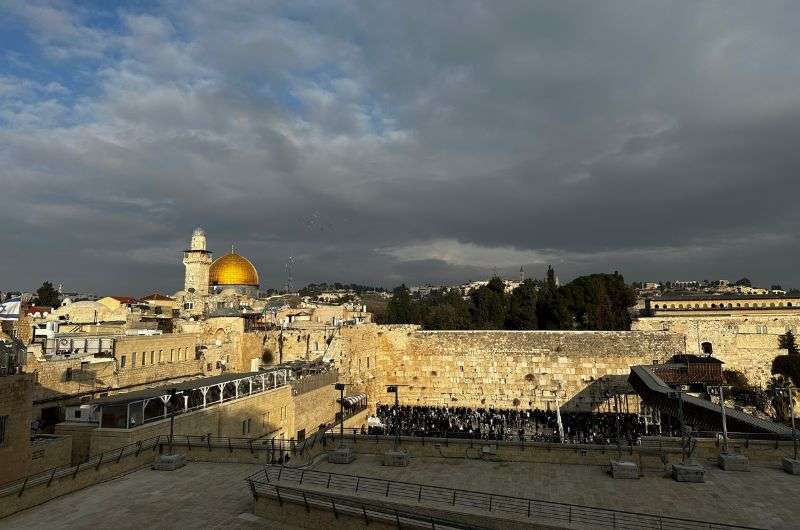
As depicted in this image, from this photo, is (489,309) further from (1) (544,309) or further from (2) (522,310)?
(1) (544,309)

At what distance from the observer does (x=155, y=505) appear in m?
10.2

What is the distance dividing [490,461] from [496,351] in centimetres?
2887

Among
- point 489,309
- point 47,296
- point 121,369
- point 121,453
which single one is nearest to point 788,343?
point 489,309

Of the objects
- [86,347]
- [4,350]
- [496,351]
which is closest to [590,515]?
[4,350]

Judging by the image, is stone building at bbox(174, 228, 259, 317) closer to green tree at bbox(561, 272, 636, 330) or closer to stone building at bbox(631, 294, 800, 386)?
green tree at bbox(561, 272, 636, 330)

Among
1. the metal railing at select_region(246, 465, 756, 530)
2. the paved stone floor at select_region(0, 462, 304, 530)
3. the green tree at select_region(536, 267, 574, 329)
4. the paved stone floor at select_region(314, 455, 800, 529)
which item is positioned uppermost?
the green tree at select_region(536, 267, 574, 329)

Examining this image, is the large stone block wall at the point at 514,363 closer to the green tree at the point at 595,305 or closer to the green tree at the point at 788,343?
the green tree at the point at 788,343

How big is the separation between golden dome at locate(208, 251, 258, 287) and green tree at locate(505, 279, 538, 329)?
1064 inches

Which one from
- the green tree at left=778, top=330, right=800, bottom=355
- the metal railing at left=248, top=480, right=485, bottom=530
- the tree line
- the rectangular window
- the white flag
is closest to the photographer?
the metal railing at left=248, top=480, right=485, bottom=530

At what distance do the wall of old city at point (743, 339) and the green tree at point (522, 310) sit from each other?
53.9ft

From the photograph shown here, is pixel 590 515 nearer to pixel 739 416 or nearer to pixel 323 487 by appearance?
pixel 323 487

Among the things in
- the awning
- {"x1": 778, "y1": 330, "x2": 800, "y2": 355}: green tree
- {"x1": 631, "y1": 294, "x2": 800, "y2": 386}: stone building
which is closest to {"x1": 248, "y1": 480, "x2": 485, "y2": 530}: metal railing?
the awning

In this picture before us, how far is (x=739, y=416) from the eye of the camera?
54.4ft

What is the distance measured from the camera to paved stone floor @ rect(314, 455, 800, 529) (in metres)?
9.06
